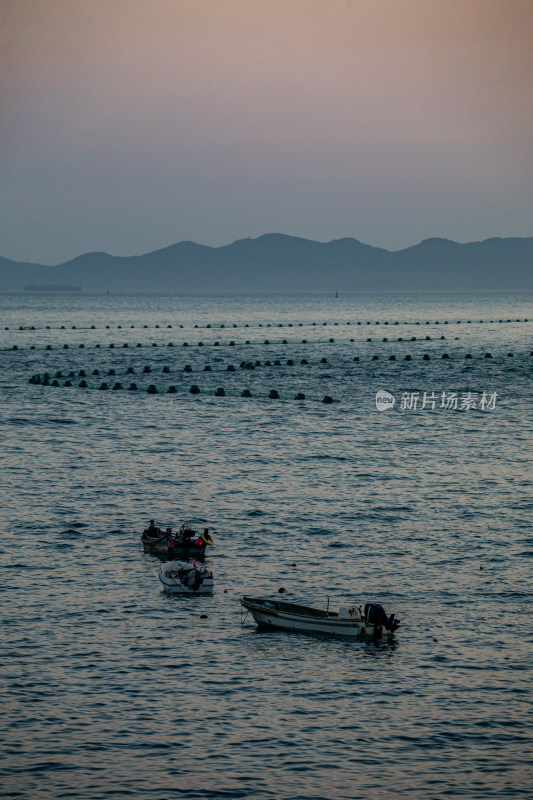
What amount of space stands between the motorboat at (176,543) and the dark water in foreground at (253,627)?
721 millimetres

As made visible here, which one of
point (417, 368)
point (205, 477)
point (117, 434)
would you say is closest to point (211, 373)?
point (417, 368)


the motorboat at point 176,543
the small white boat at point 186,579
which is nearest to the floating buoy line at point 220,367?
the motorboat at point 176,543

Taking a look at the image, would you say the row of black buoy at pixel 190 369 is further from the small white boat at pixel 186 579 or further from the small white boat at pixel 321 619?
the small white boat at pixel 321 619

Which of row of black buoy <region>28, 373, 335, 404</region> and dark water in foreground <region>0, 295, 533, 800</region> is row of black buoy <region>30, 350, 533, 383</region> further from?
dark water in foreground <region>0, 295, 533, 800</region>

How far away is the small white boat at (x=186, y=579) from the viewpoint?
4125cm

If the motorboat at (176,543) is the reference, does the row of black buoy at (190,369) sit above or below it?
above

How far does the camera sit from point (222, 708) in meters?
31.2

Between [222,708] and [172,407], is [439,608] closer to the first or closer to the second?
[222,708]

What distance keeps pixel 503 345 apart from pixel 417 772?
169038 millimetres

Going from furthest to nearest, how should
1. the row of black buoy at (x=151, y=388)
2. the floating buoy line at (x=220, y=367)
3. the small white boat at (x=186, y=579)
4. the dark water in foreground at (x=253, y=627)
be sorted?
1. the floating buoy line at (x=220, y=367)
2. the row of black buoy at (x=151, y=388)
3. the small white boat at (x=186, y=579)
4. the dark water in foreground at (x=253, y=627)

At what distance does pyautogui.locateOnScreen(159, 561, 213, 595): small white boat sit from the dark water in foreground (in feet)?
1.63

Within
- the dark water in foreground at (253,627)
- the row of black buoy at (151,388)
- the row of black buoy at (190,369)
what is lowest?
the dark water in foreground at (253,627)

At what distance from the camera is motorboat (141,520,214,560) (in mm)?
45625

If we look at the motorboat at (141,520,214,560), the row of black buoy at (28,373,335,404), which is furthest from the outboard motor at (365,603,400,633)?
the row of black buoy at (28,373,335,404)
